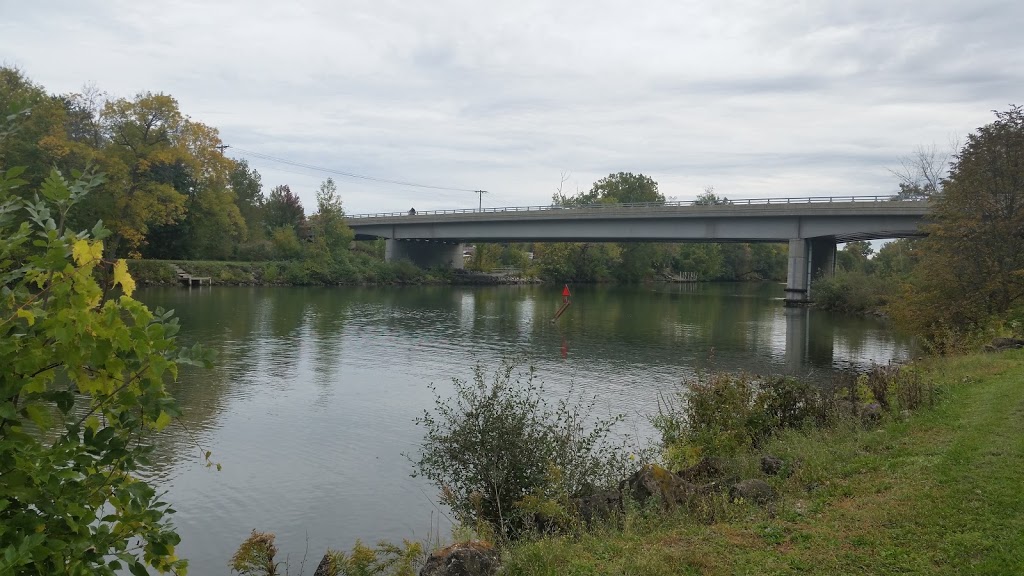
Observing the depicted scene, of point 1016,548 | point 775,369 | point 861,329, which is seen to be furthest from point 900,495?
point 861,329

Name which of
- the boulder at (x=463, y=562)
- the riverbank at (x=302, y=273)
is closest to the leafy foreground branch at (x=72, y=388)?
the boulder at (x=463, y=562)

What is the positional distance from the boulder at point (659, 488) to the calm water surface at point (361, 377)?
122 inches

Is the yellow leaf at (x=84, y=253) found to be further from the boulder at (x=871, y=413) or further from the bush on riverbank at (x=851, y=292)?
the bush on riverbank at (x=851, y=292)

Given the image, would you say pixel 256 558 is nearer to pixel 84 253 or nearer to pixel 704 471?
pixel 84 253

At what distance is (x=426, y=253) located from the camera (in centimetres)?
9438

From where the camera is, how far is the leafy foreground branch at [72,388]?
3.50 metres

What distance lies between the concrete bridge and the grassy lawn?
37.7 metres

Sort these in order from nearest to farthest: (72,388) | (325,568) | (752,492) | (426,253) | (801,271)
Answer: (72,388) < (325,568) < (752,492) < (801,271) < (426,253)

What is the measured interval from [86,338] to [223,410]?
48.9 feet

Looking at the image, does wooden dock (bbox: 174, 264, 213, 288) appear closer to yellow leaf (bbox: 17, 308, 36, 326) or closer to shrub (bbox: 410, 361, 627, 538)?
shrub (bbox: 410, 361, 627, 538)

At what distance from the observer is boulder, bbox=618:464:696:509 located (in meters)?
9.29

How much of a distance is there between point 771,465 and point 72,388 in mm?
9287

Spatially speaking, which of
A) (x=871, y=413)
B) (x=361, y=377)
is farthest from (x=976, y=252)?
(x=361, y=377)

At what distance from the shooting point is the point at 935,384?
15.6 metres
